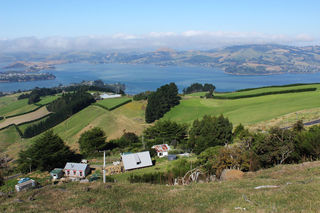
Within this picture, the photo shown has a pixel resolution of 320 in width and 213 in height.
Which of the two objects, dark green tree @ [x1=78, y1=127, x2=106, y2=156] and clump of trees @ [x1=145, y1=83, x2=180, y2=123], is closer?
dark green tree @ [x1=78, y1=127, x2=106, y2=156]

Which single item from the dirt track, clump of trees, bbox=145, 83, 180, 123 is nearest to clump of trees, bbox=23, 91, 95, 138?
the dirt track

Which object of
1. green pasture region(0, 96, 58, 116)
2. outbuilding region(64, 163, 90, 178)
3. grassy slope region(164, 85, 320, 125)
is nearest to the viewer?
outbuilding region(64, 163, 90, 178)

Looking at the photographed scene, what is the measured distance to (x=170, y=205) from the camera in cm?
980

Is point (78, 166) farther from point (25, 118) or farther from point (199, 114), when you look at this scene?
point (25, 118)

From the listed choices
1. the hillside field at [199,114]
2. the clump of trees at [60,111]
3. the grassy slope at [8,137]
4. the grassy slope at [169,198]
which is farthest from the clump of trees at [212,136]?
the clump of trees at [60,111]

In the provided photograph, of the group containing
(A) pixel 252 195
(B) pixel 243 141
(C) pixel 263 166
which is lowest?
(C) pixel 263 166

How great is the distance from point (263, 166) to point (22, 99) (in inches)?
4046

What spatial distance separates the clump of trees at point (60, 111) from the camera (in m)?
57.7

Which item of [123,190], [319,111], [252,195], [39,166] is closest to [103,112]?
[39,166]

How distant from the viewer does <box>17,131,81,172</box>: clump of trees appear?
29.1m

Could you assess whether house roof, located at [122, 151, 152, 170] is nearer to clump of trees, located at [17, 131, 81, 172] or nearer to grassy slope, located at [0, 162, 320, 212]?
clump of trees, located at [17, 131, 81, 172]

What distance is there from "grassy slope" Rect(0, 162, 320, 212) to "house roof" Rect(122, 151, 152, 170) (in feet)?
43.2

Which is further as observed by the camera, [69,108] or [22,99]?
[22,99]

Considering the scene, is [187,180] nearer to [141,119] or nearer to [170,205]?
[170,205]
